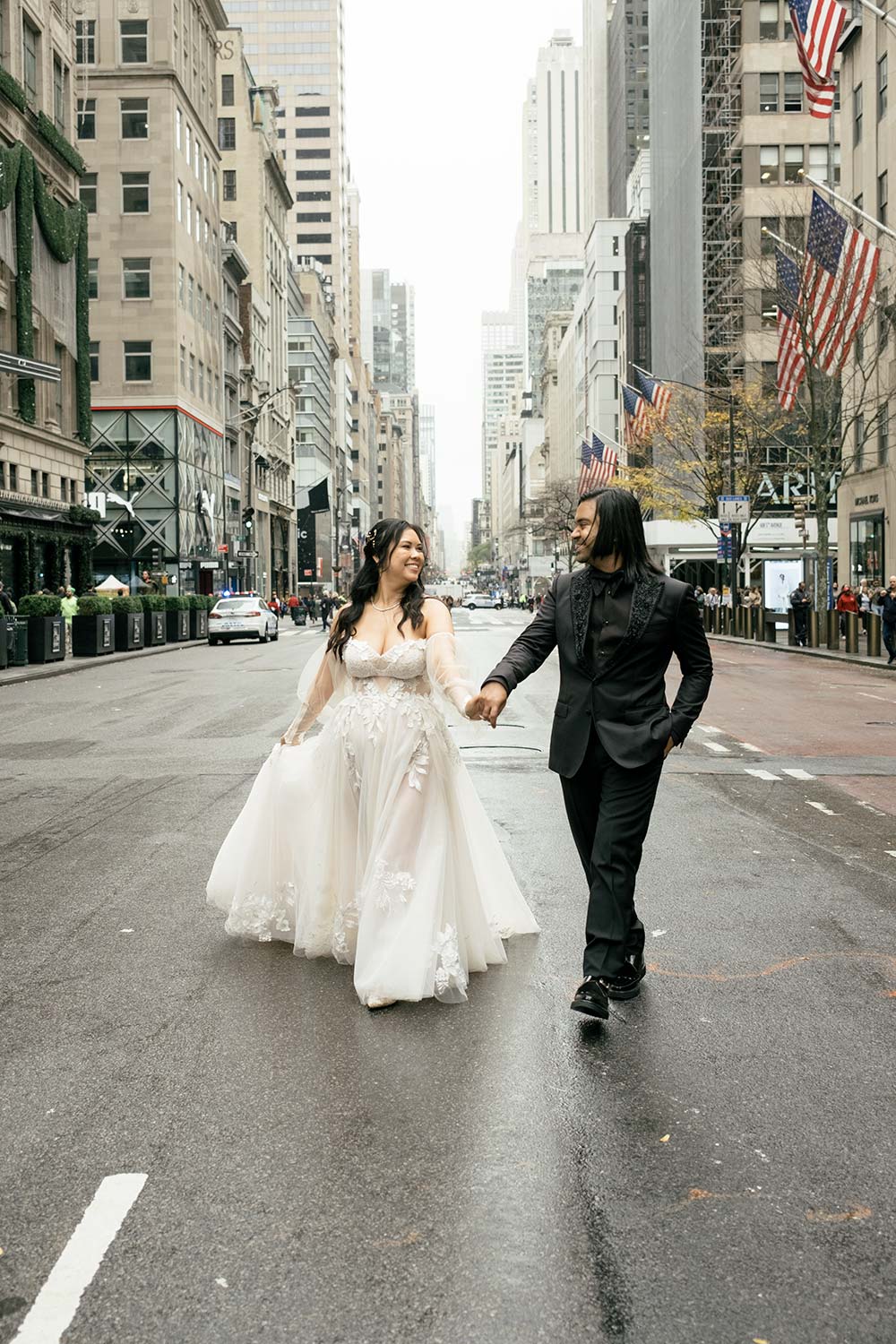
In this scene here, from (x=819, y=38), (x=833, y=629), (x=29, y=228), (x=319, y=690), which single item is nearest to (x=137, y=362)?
(x=29, y=228)

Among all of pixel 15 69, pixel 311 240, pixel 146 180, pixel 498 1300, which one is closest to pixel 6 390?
pixel 15 69

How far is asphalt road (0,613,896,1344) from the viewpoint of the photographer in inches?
115

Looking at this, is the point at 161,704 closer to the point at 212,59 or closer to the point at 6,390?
the point at 6,390

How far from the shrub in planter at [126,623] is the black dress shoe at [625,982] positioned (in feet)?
105

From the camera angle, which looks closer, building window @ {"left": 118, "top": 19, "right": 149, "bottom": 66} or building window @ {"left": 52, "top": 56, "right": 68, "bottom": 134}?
building window @ {"left": 52, "top": 56, "right": 68, "bottom": 134}

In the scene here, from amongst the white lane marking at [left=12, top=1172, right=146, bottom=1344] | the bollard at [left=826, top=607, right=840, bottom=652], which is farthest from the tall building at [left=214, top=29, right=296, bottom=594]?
the white lane marking at [left=12, top=1172, right=146, bottom=1344]

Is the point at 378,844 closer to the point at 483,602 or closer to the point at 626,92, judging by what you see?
the point at 483,602

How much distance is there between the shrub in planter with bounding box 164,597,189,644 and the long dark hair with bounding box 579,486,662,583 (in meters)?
38.3

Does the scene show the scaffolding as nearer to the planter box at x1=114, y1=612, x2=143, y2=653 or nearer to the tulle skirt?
the planter box at x1=114, y1=612, x2=143, y2=653

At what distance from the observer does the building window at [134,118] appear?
198 feet

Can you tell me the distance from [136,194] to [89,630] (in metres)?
34.8

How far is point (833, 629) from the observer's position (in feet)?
112

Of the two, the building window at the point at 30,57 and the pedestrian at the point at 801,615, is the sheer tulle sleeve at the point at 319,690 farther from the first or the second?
the building window at the point at 30,57

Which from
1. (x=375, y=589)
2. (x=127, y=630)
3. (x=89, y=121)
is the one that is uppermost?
(x=89, y=121)
